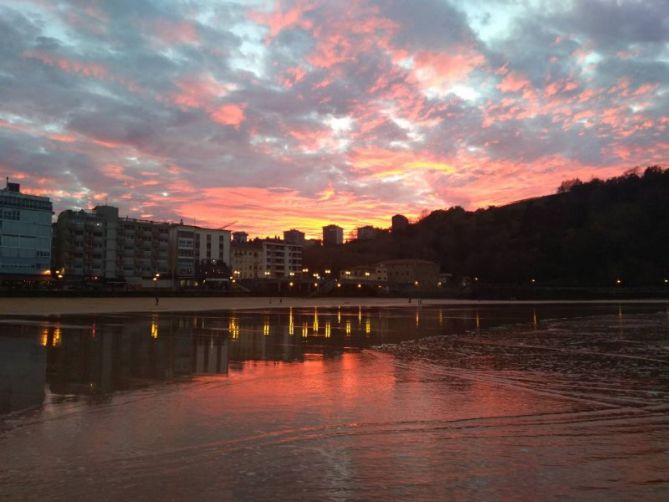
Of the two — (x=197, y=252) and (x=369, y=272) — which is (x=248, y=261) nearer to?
(x=197, y=252)

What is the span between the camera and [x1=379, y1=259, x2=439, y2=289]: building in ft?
579

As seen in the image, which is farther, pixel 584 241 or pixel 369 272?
pixel 369 272

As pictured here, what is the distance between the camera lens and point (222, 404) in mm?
9586

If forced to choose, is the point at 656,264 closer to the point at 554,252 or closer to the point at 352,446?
the point at 554,252

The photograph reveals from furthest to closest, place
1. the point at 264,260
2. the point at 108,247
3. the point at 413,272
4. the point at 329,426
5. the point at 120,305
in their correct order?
the point at 413,272 → the point at 264,260 → the point at 108,247 → the point at 120,305 → the point at 329,426

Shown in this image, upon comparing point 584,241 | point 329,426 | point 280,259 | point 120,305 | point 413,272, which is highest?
point 584,241

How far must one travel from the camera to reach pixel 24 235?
10106 cm

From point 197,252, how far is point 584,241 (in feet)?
354

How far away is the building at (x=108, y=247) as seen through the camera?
118 m

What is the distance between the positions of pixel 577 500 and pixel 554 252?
164 m

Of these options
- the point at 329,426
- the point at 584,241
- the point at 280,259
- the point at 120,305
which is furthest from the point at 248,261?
the point at 329,426

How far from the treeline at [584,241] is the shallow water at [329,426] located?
142m

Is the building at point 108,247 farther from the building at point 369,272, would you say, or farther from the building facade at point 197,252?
the building at point 369,272

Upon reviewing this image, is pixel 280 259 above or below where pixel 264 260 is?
above
